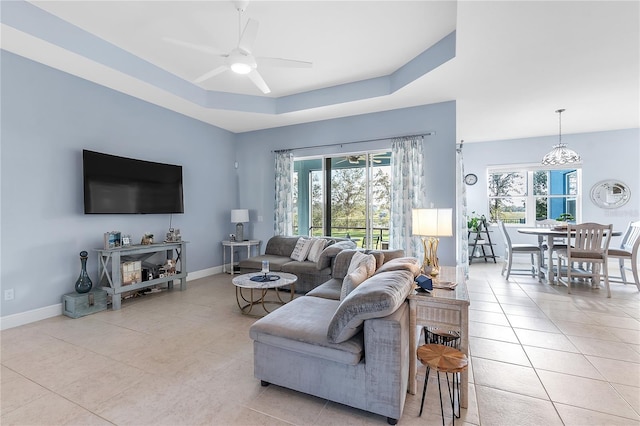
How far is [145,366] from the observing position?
237 cm

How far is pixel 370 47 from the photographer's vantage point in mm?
3494

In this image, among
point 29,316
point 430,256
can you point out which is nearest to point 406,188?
point 430,256

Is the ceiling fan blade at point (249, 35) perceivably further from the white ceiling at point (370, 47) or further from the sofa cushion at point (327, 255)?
the sofa cushion at point (327, 255)

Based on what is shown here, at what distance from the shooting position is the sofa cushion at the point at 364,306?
1.65 m

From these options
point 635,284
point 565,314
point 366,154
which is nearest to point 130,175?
point 366,154

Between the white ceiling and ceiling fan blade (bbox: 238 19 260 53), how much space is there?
1.38 ft

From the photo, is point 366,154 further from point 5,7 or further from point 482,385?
point 5,7

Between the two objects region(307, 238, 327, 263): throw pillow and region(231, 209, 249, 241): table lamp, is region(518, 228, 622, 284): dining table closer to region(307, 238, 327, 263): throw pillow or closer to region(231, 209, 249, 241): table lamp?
region(307, 238, 327, 263): throw pillow

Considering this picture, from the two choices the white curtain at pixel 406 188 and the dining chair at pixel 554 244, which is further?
the dining chair at pixel 554 244

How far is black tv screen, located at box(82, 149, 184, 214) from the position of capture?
3.76 metres

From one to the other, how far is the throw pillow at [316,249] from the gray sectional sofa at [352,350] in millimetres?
2478

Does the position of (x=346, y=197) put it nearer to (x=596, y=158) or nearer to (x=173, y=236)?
(x=173, y=236)

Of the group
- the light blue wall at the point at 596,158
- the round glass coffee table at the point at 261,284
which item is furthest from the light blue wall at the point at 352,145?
the light blue wall at the point at 596,158

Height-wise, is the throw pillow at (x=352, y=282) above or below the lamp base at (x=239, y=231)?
below
